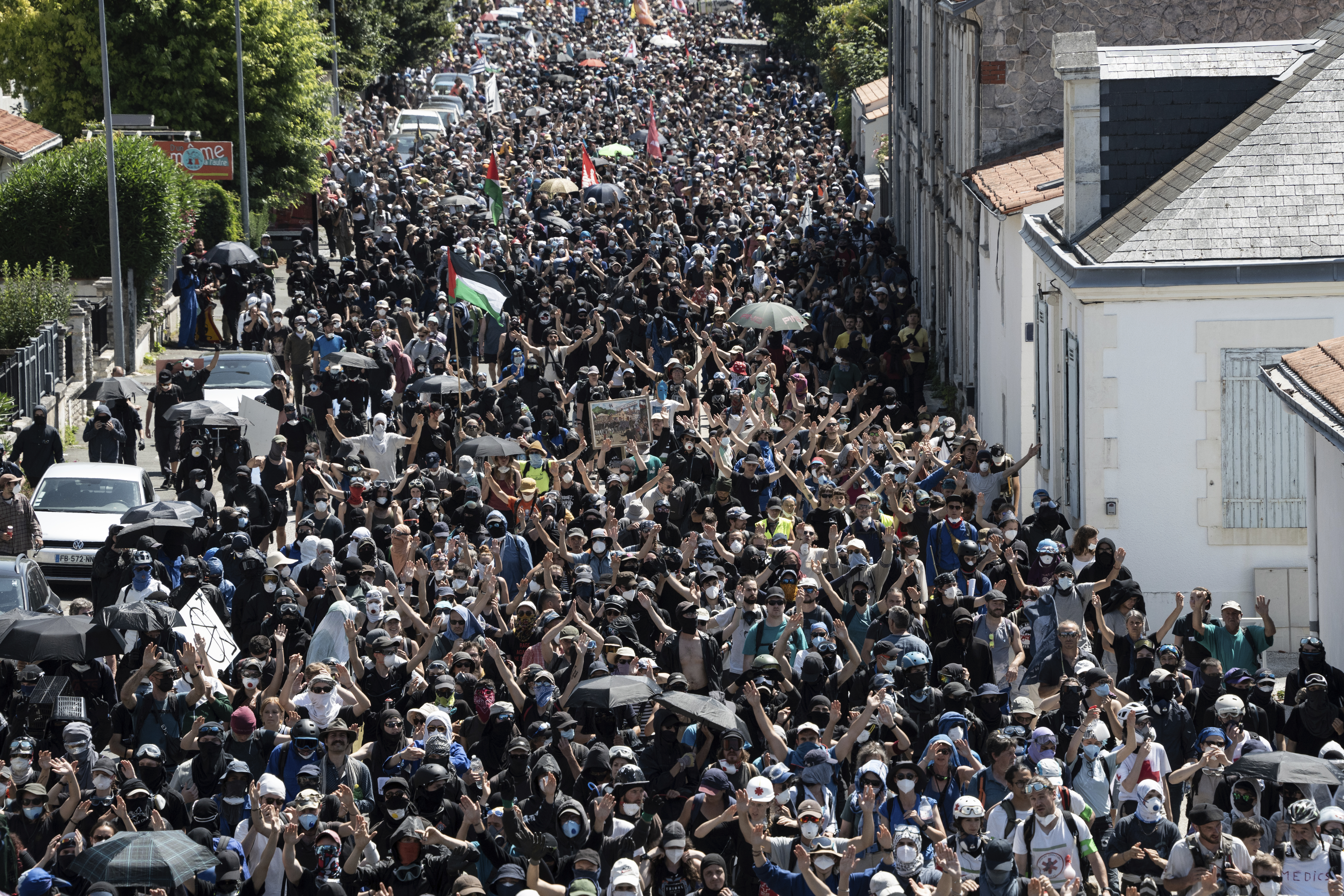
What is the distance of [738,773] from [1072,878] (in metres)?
2.04

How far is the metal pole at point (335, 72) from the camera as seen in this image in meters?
58.5

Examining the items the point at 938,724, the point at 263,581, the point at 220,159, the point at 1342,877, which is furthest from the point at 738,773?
the point at 220,159

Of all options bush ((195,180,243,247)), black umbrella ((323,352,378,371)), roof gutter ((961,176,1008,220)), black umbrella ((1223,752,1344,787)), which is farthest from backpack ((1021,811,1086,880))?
bush ((195,180,243,247))

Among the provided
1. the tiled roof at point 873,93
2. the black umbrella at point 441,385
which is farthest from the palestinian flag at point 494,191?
the black umbrella at point 441,385

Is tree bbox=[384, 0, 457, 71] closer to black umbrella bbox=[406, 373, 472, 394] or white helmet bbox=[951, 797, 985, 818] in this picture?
black umbrella bbox=[406, 373, 472, 394]

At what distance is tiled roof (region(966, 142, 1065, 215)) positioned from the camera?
75.2ft

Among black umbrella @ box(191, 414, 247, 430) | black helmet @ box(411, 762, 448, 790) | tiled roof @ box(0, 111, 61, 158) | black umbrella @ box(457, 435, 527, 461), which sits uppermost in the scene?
tiled roof @ box(0, 111, 61, 158)

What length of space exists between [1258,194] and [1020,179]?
20.4ft

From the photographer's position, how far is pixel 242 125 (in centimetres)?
4009

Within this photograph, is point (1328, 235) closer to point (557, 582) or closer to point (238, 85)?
point (557, 582)

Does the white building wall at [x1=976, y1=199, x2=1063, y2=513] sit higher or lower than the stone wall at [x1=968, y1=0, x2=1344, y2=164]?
lower

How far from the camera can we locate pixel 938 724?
12.5 m

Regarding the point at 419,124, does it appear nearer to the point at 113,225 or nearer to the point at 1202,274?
the point at 113,225

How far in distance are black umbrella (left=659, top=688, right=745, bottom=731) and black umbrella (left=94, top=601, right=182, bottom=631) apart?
368 cm
